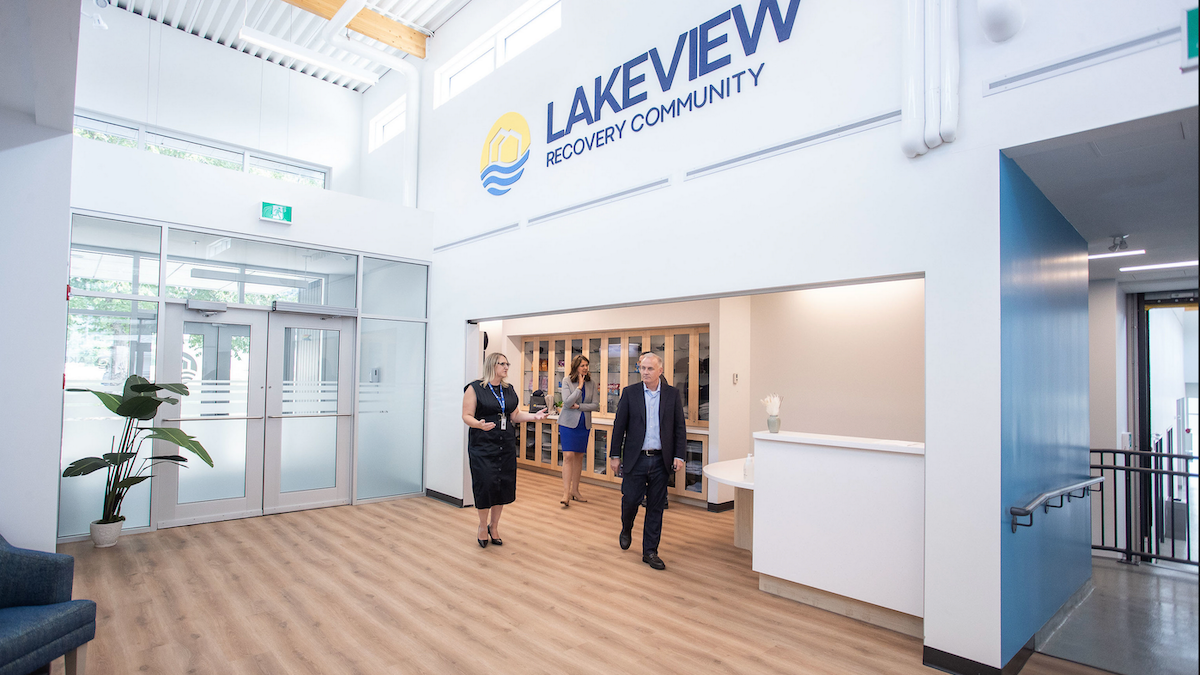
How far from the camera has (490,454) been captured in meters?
5.34

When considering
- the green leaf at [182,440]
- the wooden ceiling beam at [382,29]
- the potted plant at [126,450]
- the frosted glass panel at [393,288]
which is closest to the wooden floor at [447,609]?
the potted plant at [126,450]

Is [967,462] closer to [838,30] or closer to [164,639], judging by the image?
[838,30]

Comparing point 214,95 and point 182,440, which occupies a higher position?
point 214,95

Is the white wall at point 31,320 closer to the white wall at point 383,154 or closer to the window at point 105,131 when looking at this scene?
the white wall at point 383,154

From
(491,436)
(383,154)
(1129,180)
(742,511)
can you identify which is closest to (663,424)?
(742,511)

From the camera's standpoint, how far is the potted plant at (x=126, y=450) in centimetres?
534

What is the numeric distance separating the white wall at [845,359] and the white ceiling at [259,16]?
567 centimetres

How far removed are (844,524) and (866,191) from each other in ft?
6.98

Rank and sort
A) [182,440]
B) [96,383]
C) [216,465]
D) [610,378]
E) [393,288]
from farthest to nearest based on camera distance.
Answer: [610,378], [393,288], [216,465], [96,383], [182,440]

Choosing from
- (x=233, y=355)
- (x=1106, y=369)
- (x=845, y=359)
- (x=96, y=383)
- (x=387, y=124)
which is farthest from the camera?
(x=387, y=124)

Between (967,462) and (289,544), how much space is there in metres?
5.46

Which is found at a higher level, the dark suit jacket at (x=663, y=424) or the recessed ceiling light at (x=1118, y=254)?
the recessed ceiling light at (x=1118, y=254)

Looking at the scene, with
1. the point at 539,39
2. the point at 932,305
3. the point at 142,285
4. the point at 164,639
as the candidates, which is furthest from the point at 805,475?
the point at 142,285

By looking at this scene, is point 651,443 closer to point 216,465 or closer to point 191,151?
point 216,465
